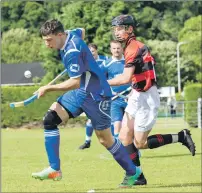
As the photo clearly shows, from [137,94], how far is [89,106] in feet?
3.45

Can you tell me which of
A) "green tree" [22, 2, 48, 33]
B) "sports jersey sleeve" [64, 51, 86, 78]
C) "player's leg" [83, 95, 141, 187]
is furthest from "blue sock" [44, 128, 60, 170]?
"green tree" [22, 2, 48, 33]

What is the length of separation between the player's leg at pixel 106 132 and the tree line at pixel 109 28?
121 ft

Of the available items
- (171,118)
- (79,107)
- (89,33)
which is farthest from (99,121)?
(89,33)

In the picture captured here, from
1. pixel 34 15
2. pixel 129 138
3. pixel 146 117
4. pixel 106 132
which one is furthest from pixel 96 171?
pixel 34 15

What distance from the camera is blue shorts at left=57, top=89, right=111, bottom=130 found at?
→ 31.3 ft

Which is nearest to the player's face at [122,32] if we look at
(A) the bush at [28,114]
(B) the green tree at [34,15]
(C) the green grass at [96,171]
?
(C) the green grass at [96,171]

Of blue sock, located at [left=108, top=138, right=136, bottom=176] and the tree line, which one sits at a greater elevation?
blue sock, located at [left=108, top=138, right=136, bottom=176]

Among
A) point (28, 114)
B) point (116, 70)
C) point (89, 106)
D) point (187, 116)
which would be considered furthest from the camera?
point (28, 114)

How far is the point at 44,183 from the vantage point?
34.7 feet

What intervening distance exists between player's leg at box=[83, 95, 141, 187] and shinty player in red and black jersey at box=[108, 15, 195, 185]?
0.25m

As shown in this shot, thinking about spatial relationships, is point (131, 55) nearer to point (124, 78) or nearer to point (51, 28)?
point (124, 78)

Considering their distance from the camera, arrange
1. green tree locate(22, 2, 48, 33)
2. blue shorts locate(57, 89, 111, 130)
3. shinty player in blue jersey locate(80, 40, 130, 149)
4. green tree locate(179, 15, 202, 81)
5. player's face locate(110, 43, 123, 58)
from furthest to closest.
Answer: green tree locate(22, 2, 48, 33) < green tree locate(179, 15, 202, 81) < shinty player in blue jersey locate(80, 40, 130, 149) < player's face locate(110, 43, 123, 58) < blue shorts locate(57, 89, 111, 130)

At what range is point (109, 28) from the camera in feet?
159

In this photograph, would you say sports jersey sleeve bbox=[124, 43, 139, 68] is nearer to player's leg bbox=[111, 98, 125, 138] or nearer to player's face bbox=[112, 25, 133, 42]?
player's face bbox=[112, 25, 133, 42]
